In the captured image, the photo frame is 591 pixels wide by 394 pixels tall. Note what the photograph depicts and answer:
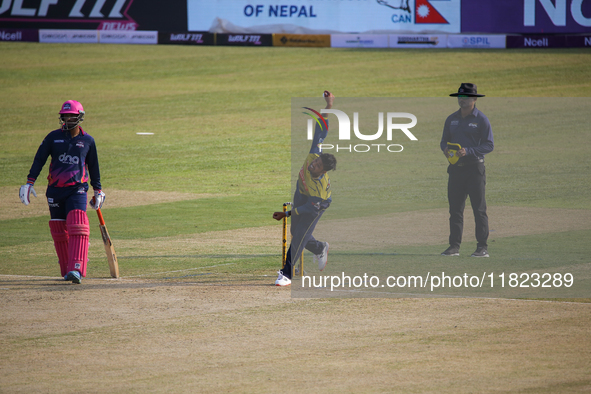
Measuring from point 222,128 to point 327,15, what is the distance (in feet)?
35.6

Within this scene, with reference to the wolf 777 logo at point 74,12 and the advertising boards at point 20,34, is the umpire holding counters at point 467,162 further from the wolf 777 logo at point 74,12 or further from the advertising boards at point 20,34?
the advertising boards at point 20,34

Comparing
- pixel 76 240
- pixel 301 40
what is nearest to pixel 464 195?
pixel 76 240

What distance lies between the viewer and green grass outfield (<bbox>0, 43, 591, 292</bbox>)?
577 inches

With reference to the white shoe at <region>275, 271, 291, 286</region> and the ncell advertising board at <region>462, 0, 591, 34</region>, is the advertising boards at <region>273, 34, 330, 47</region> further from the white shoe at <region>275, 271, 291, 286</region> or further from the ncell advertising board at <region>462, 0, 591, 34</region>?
the white shoe at <region>275, 271, 291, 286</region>

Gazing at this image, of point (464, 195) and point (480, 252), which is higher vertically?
point (464, 195)

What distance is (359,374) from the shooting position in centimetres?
687

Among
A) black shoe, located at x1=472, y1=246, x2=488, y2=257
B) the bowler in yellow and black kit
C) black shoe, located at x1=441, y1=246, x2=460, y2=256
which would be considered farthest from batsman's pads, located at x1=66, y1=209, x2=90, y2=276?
black shoe, located at x1=472, y1=246, x2=488, y2=257

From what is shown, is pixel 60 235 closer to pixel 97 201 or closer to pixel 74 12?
pixel 97 201

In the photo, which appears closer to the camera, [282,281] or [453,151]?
[282,281]

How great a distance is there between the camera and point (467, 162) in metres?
11.1

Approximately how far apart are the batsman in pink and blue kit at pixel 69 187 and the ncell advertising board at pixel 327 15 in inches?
1068

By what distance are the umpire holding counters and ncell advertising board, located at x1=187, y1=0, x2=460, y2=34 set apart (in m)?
25.7

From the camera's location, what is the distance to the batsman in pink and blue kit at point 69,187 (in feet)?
34.7

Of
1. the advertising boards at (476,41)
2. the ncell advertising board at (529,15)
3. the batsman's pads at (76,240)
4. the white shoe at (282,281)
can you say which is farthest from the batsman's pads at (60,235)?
the advertising boards at (476,41)
